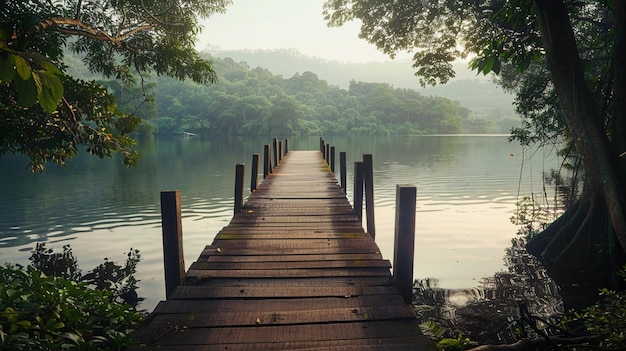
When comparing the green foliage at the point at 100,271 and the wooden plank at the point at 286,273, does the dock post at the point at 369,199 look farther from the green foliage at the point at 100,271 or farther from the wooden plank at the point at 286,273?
the green foliage at the point at 100,271

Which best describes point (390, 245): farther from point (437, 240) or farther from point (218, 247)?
point (218, 247)

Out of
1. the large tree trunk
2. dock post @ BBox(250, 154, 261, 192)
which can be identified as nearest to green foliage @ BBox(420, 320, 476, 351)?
the large tree trunk

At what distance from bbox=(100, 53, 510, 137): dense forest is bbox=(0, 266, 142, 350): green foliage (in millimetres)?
91285

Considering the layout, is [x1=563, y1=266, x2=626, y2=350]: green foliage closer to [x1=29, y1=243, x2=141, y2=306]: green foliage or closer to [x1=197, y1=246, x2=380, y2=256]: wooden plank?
[x1=197, y1=246, x2=380, y2=256]: wooden plank

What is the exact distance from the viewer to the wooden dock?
3.33m

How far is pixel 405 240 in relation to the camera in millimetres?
4281

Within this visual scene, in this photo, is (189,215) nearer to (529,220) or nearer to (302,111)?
(529,220)

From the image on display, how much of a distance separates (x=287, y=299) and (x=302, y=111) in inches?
4182

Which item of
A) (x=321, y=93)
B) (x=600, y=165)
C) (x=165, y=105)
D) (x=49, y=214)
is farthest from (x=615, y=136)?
(x=321, y=93)

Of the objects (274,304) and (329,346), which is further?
(274,304)

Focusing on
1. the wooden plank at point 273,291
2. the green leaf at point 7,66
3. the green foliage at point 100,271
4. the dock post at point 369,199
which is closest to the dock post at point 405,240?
the wooden plank at point 273,291

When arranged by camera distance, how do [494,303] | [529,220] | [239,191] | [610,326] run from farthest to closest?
1. [529,220]
2. [239,191]
3. [494,303]
4. [610,326]

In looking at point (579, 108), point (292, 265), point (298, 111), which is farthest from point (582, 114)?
point (298, 111)

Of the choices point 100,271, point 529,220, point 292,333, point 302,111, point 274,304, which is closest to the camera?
point 292,333
